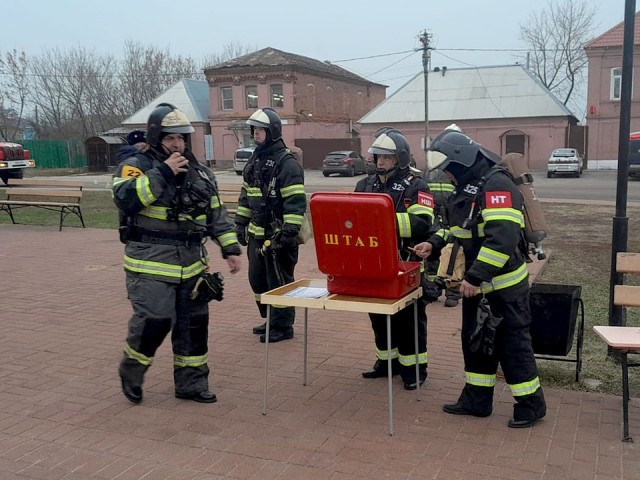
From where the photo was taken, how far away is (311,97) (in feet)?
153

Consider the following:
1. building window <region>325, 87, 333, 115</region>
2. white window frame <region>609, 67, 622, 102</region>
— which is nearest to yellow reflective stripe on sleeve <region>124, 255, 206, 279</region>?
white window frame <region>609, 67, 622, 102</region>

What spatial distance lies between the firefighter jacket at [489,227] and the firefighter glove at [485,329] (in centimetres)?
14

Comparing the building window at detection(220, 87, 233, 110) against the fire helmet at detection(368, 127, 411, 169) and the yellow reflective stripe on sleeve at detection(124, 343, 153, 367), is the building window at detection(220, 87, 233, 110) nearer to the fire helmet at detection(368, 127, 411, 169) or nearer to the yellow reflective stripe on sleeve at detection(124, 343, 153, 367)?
the fire helmet at detection(368, 127, 411, 169)

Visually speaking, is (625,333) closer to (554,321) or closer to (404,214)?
(554,321)

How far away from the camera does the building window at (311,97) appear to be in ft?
152

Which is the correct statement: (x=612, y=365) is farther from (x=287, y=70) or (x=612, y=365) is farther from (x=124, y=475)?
(x=287, y=70)

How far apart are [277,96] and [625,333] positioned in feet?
141

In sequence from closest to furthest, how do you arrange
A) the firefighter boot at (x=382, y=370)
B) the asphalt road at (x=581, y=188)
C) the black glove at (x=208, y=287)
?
the black glove at (x=208, y=287) < the firefighter boot at (x=382, y=370) < the asphalt road at (x=581, y=188)

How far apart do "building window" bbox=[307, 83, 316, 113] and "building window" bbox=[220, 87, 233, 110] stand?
18.0 ft

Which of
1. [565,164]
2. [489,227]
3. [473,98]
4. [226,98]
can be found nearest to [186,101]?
[226,98]

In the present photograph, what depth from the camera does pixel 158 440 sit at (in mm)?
4012

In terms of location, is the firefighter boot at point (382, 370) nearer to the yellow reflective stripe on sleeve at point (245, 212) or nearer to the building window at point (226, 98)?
the yellow reflective stripe on sleeve at point (245, 212)

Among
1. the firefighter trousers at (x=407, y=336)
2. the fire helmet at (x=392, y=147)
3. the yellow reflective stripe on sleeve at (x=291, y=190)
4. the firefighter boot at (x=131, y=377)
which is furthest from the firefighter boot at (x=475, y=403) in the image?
the yellow reflective stripe on sleeve at (x=291, y=190)

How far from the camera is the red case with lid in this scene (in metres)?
3.90
